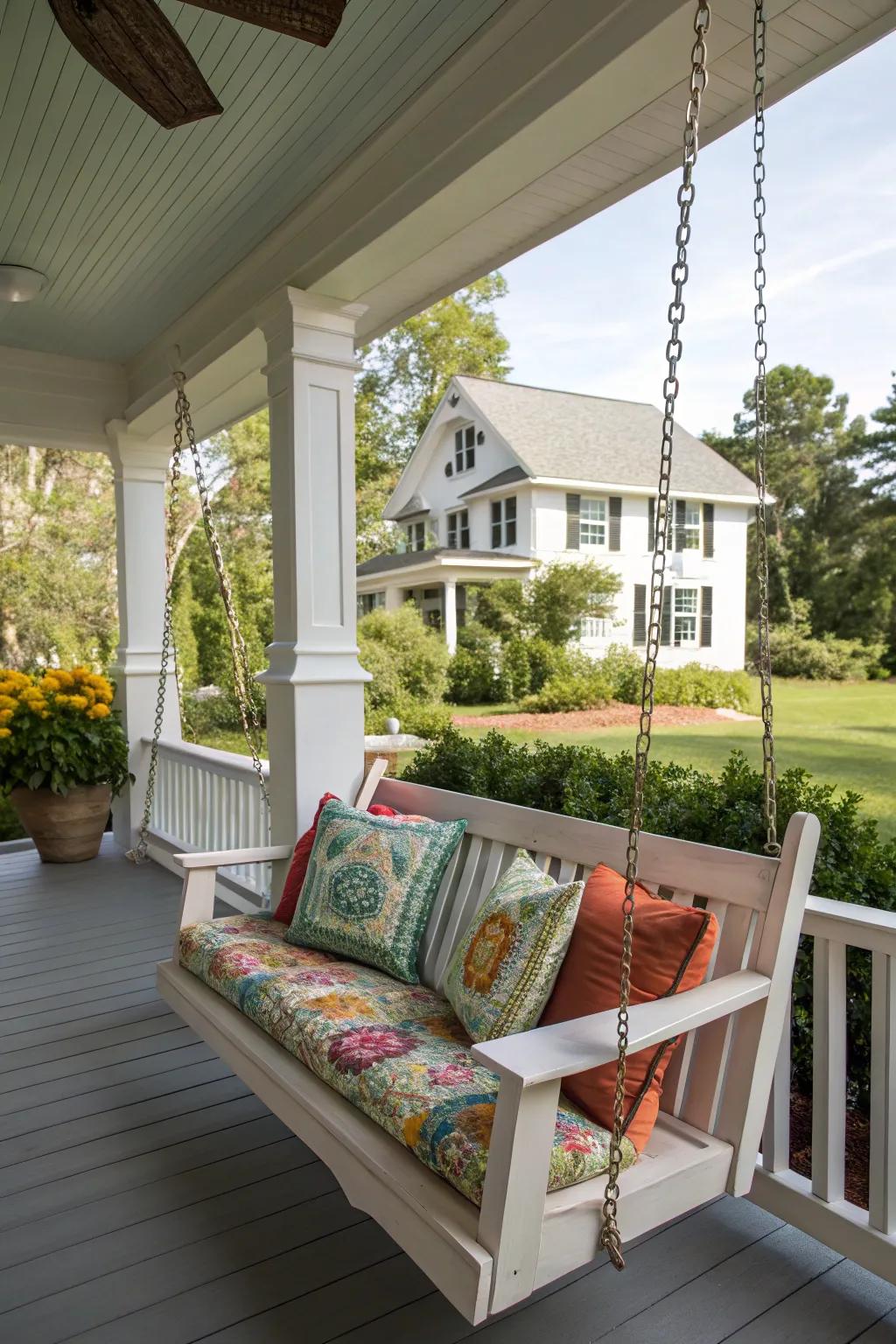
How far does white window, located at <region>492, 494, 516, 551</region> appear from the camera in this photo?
15.3m

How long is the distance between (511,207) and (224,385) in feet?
6.69

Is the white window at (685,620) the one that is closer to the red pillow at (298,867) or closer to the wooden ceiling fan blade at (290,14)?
the red pillow at (298,867)

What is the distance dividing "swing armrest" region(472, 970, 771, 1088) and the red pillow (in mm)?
1122

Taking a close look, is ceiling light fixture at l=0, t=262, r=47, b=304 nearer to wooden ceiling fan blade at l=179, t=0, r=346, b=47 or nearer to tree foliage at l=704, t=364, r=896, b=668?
wooden ceiling fan blade at l=179, t=0, r=346, b=47

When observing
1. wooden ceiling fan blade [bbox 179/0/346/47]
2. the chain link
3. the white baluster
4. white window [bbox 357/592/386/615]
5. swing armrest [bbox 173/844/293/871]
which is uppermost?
wooden ceiling fan blade [bbox 179/0/346/47]

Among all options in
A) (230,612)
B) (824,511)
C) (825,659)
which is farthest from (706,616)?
(230,612)

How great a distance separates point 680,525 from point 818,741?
5575 millimetres

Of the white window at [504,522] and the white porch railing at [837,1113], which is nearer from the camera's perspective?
the white porch railing at [837,1113]

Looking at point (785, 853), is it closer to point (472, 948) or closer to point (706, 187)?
point (472, 948)

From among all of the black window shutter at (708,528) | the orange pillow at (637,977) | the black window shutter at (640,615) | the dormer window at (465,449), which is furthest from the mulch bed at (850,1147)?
the dormer window at (465,449)

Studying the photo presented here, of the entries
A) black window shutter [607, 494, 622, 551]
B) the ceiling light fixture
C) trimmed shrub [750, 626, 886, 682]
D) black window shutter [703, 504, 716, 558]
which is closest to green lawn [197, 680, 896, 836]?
trimmed shrub [750, 626, 886, 682]

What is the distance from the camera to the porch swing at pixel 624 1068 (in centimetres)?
125

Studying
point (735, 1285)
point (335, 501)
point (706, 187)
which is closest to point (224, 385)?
point (335, 501)

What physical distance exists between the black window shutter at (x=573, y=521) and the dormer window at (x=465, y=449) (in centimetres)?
226
